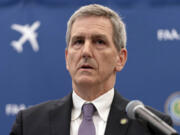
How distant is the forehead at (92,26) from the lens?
2072 millimetres

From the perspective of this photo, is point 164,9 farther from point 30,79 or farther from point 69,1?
point 30,79

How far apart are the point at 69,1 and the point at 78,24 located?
5.03 ft

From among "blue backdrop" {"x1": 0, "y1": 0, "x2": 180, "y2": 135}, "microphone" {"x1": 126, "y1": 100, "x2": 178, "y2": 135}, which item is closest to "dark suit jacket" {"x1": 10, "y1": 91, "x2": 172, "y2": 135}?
"microphone" {"x1": 126, "y1": 100, "x2": 178, "y2": 135}

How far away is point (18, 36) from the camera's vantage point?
357 cm

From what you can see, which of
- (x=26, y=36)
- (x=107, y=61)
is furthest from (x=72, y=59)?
(x=26, y=36)

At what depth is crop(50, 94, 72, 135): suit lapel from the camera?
1.97m

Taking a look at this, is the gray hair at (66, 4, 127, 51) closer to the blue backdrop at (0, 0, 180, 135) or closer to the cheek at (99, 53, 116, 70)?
the cheek at (99, 53, 116, 70)

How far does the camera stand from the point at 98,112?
205cm

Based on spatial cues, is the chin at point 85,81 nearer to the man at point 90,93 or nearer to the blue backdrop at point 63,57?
the man at point 90,93

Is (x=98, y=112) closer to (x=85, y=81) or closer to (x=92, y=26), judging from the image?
(x=85, y=81)

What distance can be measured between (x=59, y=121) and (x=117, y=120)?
0.39 m

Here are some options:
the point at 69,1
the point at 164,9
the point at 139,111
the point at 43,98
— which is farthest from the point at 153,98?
the point at 139,111

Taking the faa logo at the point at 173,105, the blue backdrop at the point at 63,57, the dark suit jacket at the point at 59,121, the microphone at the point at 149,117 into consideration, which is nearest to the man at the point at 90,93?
the dark suit jacket at the point at 59,121

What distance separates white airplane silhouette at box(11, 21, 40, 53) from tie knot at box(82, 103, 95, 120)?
1.67 m
